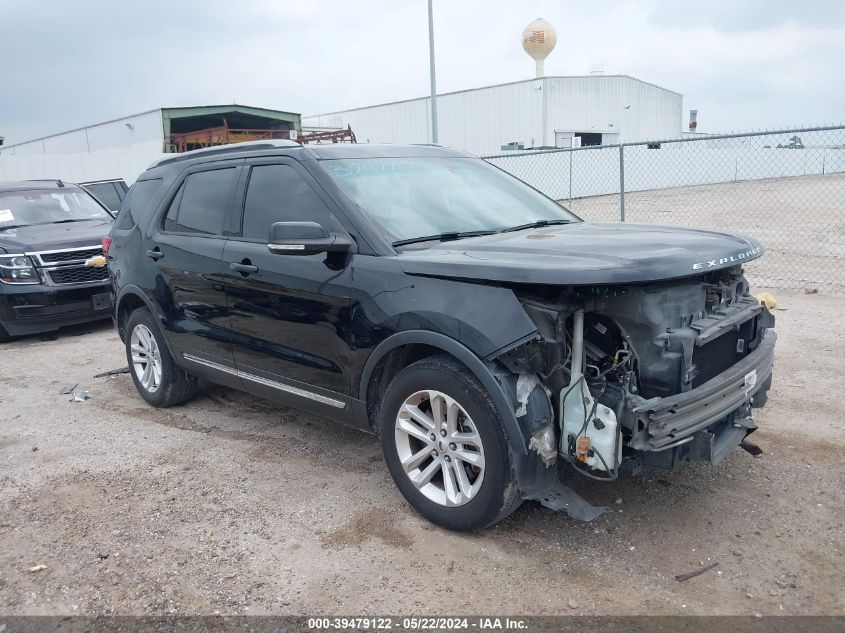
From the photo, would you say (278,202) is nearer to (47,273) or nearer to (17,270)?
(47,273)

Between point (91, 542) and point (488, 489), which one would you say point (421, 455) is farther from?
point (91, 542)

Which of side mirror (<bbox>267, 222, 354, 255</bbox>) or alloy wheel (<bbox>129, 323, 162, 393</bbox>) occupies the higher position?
side mirror (<bbox>267, 222, 354, 255</bbox>)

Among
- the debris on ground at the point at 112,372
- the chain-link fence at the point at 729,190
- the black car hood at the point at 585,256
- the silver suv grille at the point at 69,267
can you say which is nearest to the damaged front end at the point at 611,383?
the black car hood at the point at 585,256

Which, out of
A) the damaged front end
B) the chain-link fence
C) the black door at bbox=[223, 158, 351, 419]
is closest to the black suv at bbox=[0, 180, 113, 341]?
the black door at bbox=[223, 158, 351, 419]

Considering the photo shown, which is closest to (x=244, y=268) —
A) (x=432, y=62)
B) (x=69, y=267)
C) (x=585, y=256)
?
(x=585, y=256)

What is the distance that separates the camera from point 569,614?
2863mm

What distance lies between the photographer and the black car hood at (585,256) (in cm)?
291

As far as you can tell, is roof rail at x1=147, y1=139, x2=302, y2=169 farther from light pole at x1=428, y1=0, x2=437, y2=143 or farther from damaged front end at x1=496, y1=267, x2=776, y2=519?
light pole at x1=428, y1=0, x2=437, y2=143

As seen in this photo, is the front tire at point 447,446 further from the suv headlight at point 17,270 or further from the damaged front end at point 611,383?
the suv headlight at point 17,270

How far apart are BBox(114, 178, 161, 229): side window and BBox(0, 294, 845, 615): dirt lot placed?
168cm

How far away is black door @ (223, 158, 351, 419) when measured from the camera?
385 centimetres

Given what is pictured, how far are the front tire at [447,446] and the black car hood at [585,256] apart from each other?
48 centimetres

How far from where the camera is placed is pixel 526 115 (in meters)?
32.8

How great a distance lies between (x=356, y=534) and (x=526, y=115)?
3142cm
